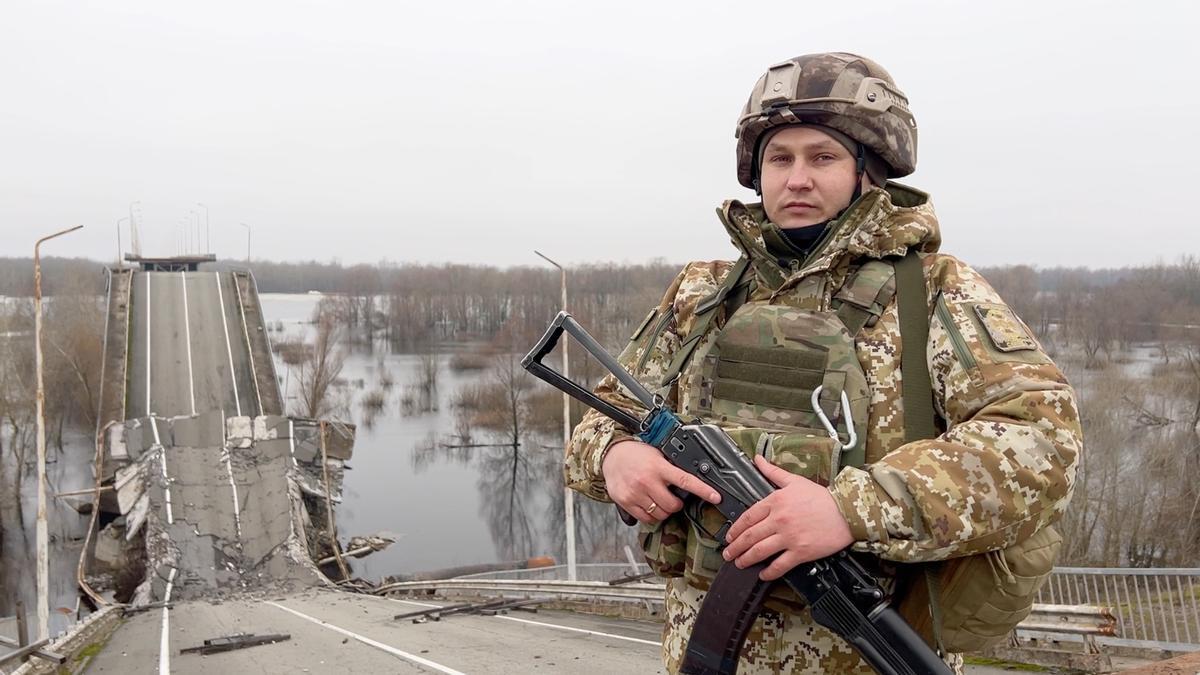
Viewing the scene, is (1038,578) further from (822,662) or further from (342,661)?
(342,661)

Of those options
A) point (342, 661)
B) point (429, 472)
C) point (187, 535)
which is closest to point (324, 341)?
point (429, 472)

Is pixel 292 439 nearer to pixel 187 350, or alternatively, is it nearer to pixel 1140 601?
pixel 187 350

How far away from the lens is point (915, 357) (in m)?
1.75

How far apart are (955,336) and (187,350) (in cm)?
3066

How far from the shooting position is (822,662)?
184cm

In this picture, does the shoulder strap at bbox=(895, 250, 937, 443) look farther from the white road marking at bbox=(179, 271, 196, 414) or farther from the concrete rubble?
the white road marking at bbox=(179, 271, 196, 414)

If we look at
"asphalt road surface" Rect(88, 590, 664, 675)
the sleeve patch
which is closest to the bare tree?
"asphalt road surface" Rect(88, 590, 664, 675)

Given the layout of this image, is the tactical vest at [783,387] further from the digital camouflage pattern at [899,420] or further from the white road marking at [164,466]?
the white road marking at [164,466]

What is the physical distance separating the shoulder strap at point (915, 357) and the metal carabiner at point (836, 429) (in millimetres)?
115

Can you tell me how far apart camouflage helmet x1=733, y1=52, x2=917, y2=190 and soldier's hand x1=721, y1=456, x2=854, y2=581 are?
2.87 ft

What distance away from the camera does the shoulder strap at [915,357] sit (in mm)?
1723

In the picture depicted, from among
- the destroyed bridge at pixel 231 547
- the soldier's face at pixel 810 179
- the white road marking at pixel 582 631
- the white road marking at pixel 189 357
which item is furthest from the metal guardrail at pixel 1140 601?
the white road marking at pixel 189 357

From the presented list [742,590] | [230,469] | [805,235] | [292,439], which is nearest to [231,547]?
[230,469]

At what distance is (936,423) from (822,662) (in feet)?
2.00
